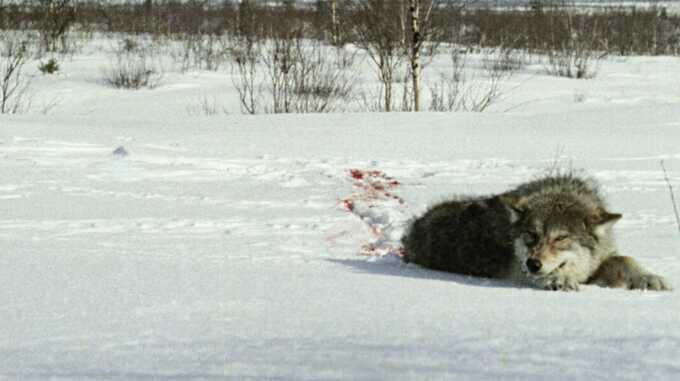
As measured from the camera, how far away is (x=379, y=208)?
6.45m

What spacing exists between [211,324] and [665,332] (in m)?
1.39

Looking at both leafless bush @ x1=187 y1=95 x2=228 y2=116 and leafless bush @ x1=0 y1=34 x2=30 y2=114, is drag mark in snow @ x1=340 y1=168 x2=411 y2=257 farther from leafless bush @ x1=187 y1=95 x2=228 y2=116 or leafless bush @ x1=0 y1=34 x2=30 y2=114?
leafless bush @ x1=0 y1=34 x2=30 y2=114

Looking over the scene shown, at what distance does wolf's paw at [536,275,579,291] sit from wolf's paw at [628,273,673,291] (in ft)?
0.97

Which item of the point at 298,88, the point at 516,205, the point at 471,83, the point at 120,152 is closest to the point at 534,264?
the point at 516,205

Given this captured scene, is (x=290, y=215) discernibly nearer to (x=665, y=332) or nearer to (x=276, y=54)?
(x=665, y=332)

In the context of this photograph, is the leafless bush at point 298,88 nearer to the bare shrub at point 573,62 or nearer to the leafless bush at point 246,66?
the leafless bush at point 246,66

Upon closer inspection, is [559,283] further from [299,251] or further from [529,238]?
[299,251]

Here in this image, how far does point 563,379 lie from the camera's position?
1.91 meters

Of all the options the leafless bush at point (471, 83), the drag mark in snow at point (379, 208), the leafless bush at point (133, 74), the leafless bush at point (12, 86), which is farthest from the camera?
the leafless bush at point (133, 74)

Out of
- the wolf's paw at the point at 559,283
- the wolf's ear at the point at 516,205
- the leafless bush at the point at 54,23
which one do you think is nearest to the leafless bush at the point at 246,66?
the leafless bush at the point at 54,23

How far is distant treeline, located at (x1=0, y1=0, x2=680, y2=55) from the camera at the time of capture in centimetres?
2355

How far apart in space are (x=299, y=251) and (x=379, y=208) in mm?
1488

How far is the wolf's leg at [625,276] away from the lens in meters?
3.75

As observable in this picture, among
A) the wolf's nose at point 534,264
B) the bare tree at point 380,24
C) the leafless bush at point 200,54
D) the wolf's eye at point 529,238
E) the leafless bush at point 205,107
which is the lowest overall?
the leafless bush at point 205,107
